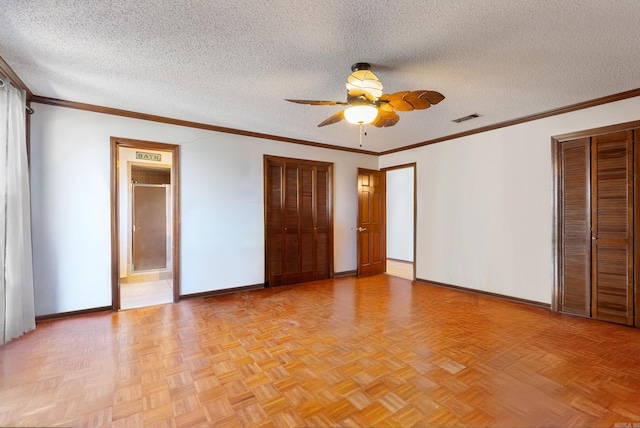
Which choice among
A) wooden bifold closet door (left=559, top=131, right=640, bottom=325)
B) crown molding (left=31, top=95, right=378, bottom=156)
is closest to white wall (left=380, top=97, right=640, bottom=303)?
wooden bifold closet door (left=559, top=131, right=640, bottom=325)

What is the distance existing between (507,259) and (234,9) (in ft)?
14.8

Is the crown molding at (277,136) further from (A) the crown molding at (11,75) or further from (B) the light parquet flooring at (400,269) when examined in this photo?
(B) the light parquet flooring at (400,269)

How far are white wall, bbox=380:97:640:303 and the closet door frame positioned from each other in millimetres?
59

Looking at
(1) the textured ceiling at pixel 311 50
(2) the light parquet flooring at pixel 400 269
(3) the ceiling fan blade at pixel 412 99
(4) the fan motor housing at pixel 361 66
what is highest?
(1) the textured ceiling at pixel 311 50

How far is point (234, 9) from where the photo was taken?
1.92 metres

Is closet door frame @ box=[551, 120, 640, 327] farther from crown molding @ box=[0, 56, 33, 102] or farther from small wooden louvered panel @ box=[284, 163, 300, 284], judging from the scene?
crown molding @ box=[0, 56, 33, 102]

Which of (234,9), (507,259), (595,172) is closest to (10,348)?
(234,9)

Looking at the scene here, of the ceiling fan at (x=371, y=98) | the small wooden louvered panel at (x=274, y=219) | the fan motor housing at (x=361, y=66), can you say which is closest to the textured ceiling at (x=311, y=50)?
the fan motor housing at (x=361, y=66)

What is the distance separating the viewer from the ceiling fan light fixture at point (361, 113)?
248 centimetres

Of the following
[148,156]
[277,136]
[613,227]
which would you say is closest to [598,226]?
[613,227]

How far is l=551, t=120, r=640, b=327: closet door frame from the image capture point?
3.20m

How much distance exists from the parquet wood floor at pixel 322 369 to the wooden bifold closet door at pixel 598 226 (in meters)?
0.31

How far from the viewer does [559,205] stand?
3746mm

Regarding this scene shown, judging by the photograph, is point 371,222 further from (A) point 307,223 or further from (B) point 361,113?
(B) point 361,113
